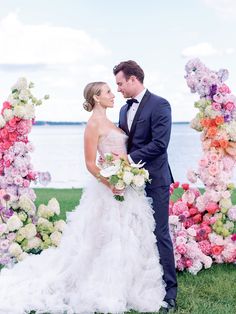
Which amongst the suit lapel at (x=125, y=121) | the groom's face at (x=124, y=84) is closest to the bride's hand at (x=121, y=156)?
the suit lapel at (x=125, y=121)

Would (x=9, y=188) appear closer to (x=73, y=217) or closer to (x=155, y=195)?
(x=73, y=217)

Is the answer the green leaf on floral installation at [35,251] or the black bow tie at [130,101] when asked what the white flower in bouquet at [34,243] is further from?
the black bow tie at [130,101]

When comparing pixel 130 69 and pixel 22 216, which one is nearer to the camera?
pixel 130 69

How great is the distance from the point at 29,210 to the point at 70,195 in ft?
23.6

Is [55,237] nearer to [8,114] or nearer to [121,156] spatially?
[8,114]

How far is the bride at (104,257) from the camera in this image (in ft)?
20.0

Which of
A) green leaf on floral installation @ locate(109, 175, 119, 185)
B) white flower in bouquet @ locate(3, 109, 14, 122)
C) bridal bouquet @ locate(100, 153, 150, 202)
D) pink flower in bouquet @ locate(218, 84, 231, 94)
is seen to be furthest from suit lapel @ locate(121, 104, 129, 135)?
white flower in bouquet @ locate(3, 109, 14, 122)

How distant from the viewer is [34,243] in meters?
8.30

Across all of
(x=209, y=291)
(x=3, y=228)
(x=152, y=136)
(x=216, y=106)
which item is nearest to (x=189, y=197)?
(x=216, y=106)

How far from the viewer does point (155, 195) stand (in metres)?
6.12

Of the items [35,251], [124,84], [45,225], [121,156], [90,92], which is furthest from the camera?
[35,251]

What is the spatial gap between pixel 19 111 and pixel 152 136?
2.70 m

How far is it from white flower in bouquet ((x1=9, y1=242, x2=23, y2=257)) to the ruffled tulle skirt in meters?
1.63

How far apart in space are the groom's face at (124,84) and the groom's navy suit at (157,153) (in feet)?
0.53
